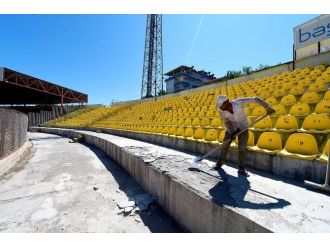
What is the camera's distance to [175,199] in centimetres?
317

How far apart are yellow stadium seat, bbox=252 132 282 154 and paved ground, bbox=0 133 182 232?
1.99 meters

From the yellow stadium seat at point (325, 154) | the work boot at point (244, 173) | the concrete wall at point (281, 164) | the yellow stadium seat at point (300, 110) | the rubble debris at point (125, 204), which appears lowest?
the rubble debris at point (125, 204)

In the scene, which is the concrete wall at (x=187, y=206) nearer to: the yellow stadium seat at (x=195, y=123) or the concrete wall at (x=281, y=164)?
the concrete wall at (x=281, y=164)

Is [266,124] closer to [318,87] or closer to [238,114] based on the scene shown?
[238,114]

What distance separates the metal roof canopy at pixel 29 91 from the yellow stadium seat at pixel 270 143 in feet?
81.4

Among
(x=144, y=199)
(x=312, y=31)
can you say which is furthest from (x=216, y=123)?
(x=312, y=31)

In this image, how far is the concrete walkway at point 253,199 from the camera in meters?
1.91

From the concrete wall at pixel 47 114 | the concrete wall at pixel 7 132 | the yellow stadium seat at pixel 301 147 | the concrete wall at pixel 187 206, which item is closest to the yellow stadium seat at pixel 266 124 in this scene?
the yellow stadium seat at pixel 301 147

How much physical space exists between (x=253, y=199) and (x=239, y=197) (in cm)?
Result: 15

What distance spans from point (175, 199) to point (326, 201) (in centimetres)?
180

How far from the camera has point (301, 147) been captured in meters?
3.31

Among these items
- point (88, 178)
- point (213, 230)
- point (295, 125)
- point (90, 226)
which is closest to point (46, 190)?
point (88, 178)

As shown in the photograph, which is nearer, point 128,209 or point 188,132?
point 128,209
